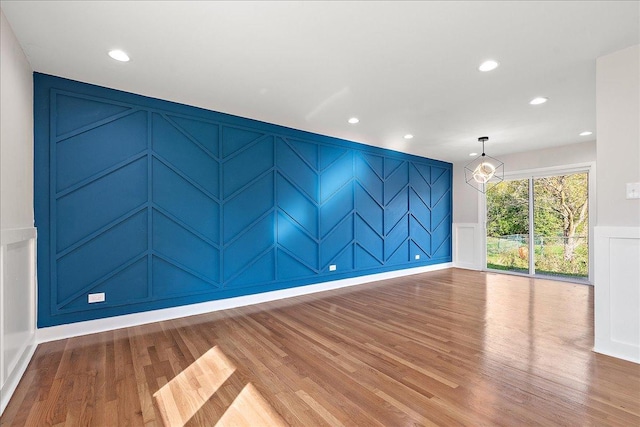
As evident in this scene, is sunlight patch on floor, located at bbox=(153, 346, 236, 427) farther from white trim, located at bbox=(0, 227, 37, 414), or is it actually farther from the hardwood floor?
white trim, located at bbox=(0, 227, 37, 414)

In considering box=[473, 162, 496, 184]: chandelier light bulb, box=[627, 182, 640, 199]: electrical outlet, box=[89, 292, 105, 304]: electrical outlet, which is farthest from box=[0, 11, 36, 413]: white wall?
box=[473, 162, 496, 184]: chandelier light bulb

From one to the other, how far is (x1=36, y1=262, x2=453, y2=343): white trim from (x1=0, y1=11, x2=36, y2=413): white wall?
0.24 metres

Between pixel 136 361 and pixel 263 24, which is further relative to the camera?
pixel 136 361

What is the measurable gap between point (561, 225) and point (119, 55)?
7359 mm

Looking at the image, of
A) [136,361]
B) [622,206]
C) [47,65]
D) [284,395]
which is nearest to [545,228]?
[622,206]

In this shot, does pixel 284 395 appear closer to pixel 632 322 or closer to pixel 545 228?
pixel 632 322

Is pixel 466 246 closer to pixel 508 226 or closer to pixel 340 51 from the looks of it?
pixel 508 226

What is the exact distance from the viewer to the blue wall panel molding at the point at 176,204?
9.46ft

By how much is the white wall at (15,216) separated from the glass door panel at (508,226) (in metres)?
7.63

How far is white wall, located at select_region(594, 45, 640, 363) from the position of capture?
2.35 metres

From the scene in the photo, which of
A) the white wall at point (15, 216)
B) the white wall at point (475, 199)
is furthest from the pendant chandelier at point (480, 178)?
the white wall at point (15, 216)

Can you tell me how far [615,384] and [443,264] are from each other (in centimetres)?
511

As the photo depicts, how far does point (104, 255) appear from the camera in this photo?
307 cm

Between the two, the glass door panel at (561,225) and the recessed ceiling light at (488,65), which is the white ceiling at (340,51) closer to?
the recessed ceiling light at (488,65)
